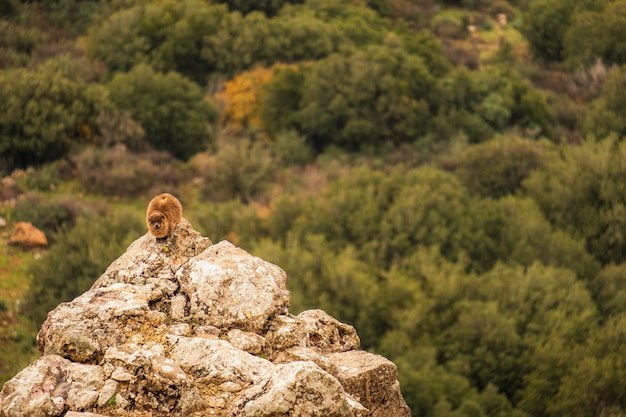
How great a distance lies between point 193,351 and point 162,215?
5.04 ft

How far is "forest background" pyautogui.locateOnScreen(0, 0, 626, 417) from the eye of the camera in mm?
25219

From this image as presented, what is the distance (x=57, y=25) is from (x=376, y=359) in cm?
4732

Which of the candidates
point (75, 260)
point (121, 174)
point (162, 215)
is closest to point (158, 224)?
point (162, 215)

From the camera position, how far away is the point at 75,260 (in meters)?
26.8

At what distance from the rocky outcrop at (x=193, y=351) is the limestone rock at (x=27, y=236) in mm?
20348

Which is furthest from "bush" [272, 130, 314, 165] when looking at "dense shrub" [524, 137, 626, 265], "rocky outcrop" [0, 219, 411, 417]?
"rocky outcrop" [0, 219, 411, 417]

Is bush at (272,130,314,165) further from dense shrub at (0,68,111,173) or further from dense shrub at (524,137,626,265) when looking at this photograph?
dense shrub at (524,137,626,265)

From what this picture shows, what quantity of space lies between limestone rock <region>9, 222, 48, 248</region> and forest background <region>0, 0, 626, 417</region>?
1.26 feet

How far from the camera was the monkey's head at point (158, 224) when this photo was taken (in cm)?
870

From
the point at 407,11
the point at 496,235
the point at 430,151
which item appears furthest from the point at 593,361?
the point at 407,11

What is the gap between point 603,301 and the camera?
29.8m

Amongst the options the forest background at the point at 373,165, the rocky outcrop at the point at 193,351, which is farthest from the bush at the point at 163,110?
the rocky outcrop at the point at 193,351

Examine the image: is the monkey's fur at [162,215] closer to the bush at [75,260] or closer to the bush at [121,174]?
the bush at [75,260]

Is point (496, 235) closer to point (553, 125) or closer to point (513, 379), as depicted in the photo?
point (513, 379)
